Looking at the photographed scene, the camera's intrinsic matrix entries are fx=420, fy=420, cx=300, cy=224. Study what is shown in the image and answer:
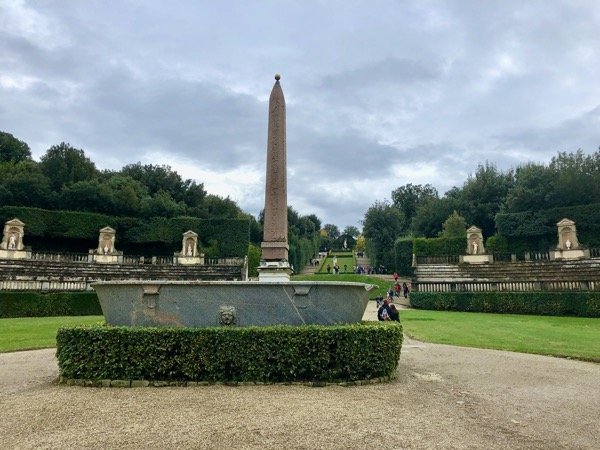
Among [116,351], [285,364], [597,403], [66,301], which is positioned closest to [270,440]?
[285,364]

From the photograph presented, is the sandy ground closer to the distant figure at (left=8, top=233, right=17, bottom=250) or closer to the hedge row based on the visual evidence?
the distant figure at (left=8, top=233, right=17, bottom=250)

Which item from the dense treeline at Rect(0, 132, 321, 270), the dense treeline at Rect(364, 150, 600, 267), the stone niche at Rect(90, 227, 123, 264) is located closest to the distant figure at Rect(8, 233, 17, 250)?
the stone niche at Rect(90, 227, 123, 264)

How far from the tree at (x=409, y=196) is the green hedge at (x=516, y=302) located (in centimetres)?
5127

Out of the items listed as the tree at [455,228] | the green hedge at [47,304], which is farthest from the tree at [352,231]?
the green hedge at [47,304]

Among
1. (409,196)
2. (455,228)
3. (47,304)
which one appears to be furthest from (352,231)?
(47,304)

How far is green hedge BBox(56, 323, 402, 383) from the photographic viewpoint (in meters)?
5.63

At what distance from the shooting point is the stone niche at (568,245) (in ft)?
95.1

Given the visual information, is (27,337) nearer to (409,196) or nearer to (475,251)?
(475,251)

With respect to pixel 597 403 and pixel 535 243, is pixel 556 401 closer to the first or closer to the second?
pixel 597 403

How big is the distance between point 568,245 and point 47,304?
32.2 m

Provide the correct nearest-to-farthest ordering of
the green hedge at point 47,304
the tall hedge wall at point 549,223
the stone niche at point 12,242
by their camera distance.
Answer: the green hedge at point 47,304, the stone niche at point 12,242, the tall hedge wall at point 549,223

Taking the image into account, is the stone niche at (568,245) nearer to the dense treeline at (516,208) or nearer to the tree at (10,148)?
the dense treeline at (516,208)

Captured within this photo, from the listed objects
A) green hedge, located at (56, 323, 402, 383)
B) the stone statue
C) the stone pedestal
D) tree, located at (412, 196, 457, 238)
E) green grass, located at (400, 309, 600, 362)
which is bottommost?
green grass, located at (400, 309, 600, 362)

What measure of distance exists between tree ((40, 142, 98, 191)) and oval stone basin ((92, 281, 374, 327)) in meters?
37.9
